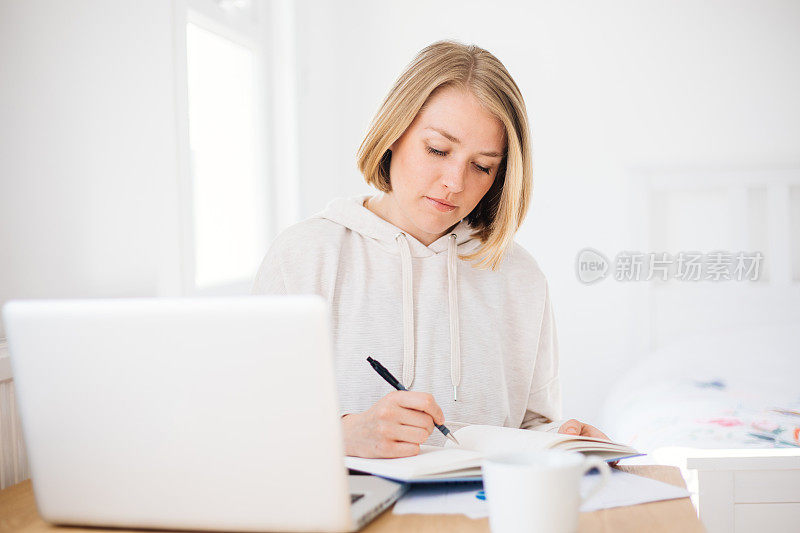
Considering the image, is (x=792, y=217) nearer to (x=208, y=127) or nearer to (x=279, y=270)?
(x=208, y=127)

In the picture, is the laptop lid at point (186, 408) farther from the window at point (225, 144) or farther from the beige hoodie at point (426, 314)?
the window at point (225, 144)

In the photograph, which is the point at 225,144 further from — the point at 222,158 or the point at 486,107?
the point at 486,107

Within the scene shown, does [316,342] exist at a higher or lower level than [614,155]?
lower

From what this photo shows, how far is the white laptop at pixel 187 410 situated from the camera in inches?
24.7

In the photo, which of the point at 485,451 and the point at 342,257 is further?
the point at 342,257

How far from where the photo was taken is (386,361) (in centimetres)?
116

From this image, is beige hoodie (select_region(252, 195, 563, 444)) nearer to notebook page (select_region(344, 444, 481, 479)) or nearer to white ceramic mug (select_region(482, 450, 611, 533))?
notebook page (select_region(344, 444, 481, 479))

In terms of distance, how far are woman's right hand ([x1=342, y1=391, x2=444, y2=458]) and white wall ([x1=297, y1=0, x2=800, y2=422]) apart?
66.8 inches

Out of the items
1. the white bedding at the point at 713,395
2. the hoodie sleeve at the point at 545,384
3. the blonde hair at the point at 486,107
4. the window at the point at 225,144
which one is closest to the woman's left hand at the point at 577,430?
the hoodie sleeve at the point at 545,384

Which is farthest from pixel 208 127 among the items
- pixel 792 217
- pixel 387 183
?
pixel 792 217

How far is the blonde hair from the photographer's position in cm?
115

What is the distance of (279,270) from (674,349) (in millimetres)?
1537

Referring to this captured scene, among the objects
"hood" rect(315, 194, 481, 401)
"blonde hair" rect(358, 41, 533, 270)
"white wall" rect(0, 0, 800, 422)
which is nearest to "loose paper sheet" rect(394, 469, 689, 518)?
"hood" rect(315, 194, 481, 401)

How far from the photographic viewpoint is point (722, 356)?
7.32ft
